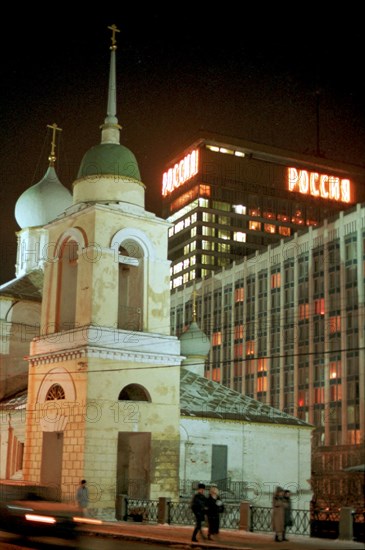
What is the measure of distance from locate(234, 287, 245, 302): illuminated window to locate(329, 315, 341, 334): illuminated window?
59.9ft

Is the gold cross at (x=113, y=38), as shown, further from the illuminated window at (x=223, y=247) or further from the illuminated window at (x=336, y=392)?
the illuminated window at (x=223, y=247)

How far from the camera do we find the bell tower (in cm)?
3148

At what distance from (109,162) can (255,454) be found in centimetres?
1568

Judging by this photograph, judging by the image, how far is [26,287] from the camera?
47.2 m

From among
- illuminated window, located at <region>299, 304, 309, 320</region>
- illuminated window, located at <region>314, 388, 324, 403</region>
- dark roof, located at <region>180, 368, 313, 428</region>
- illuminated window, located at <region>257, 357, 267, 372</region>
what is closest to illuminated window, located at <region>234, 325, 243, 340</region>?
illuminated window, located at <region>257, 357, 267, 372</region>

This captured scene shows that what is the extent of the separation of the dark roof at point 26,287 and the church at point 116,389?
7.55 meters

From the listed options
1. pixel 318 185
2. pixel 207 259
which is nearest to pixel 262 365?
pixel 207 259

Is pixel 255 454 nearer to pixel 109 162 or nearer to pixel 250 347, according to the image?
pixel 109 162

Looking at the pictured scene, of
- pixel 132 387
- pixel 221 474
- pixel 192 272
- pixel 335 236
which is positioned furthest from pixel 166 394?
pixel 192 272

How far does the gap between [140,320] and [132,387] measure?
2.82 meters

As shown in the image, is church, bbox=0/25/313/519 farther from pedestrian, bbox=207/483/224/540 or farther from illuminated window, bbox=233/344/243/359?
illuminated window, bbox=233/344/243/359

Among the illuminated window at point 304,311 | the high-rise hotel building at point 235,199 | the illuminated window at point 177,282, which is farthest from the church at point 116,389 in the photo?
the illuminated window at point 177,282

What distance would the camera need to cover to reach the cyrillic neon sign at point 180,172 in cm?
14075

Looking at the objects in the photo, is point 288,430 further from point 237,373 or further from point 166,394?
point 237,373
